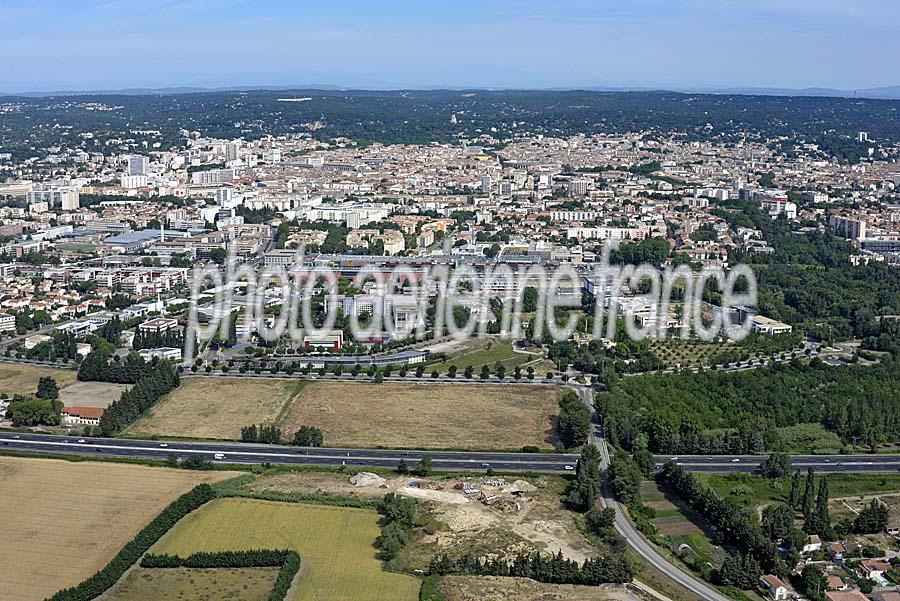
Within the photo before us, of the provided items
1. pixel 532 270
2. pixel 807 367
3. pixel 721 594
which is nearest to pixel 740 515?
pixel 721 594

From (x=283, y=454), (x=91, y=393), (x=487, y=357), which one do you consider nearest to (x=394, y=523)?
(x=283, y=454)

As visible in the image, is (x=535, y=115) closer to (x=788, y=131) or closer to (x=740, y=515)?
(x=788, y=131)

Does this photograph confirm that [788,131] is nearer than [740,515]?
No

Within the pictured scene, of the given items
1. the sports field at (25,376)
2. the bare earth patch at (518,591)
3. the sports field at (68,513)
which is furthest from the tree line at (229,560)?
the sports field at (25,376)

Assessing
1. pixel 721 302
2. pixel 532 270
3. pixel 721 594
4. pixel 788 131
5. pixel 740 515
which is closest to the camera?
pixel 721 594

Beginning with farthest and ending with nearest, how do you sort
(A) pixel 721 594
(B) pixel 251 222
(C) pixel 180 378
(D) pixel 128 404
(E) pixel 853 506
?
(B) pixel 251 222 → (C) pixel 180 378 → (D) pixel 128 404 → (E) pixel 853 506 → (A) pixel 721 594

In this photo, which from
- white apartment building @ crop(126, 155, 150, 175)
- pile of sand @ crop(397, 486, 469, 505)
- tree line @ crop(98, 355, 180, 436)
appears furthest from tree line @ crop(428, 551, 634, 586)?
white apartment building @ crop(126, 155, 150, 175)

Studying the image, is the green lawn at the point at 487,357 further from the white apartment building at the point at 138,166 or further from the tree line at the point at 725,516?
the white apartment building at the point at 138,166
